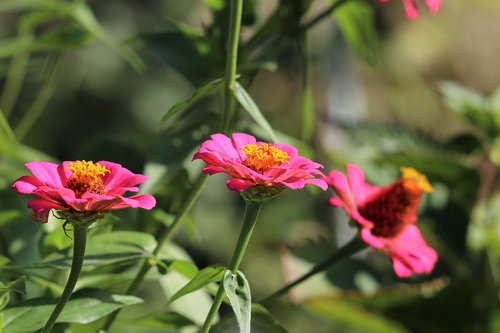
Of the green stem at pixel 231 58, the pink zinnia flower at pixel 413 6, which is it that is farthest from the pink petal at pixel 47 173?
the pink zinnia flower at pixel 413 6

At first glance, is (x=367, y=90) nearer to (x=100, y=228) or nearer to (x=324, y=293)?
(x=324, y=293)

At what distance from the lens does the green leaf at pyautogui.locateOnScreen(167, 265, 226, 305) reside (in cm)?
41

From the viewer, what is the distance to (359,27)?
664 mm

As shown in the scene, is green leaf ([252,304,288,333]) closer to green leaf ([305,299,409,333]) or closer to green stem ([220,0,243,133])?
green stem ([220,0,243,133])

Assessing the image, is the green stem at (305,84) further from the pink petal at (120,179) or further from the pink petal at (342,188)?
the pink petal at (120,179)

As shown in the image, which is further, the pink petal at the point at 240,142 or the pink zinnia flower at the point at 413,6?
the pink zinnia flower at the point at 413,6

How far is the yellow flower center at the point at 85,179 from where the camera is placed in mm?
393

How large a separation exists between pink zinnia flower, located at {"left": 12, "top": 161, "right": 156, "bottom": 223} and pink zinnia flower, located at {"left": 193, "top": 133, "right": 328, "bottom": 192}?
3 centimetres

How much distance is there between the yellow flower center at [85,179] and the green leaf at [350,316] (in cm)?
29

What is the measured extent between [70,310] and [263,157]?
0.38 feet

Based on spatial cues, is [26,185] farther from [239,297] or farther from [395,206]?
[395,206]

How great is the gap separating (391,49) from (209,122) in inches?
61.1

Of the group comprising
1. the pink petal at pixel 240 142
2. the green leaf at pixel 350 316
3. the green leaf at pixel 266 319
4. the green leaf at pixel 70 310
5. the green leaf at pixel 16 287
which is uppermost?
the pink petal at pixel 240 142

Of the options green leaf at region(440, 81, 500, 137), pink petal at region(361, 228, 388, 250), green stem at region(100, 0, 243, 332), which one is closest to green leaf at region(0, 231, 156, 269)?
green stem at region(100, 0, 243, 332)
